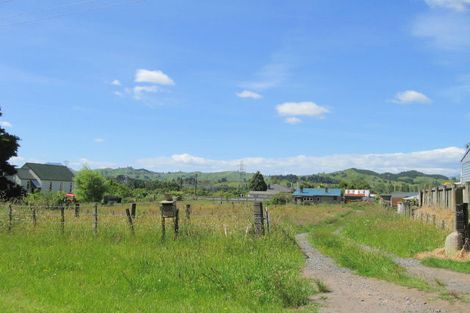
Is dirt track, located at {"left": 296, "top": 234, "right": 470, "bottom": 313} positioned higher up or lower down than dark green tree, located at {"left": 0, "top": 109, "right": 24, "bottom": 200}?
lower down

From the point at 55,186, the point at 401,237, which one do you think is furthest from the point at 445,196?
the point at 55,186

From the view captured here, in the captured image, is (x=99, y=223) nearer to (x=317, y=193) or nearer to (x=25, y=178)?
(x=25, y=178)

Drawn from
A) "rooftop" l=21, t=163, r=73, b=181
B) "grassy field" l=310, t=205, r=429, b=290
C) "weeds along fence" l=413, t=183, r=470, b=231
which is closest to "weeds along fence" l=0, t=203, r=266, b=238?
"grassy field" l=310, t=205, r=429, b=290

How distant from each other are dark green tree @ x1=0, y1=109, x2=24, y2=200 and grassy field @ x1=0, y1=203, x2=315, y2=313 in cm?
2857

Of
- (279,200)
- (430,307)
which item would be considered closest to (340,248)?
(430,307)

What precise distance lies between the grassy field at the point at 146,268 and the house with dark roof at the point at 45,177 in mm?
101607

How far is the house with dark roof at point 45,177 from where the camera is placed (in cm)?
11693

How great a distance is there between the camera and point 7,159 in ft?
159

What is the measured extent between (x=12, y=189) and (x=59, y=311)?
4237cm

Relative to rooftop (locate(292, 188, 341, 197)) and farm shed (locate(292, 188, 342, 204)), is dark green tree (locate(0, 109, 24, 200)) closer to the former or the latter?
farm shed (locate(292, 188, 342, 204))

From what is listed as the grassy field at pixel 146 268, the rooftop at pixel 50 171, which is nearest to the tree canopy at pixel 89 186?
the rooftop at pixel 50 171

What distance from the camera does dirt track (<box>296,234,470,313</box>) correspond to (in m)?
9.06

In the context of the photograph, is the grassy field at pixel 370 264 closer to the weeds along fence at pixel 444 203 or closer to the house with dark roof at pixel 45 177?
the weeds along fence at pixel 444 203

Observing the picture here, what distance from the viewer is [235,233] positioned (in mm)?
18109
